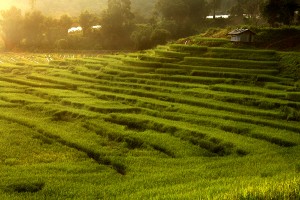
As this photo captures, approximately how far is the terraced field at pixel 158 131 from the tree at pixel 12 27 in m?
37.0

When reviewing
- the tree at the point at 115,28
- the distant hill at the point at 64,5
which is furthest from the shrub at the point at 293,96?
the distant hill at the point at 64,5

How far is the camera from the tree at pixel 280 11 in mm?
41938

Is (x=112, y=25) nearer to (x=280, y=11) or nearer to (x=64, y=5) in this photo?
(x=280, y=11)

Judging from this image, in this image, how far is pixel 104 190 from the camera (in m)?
12.5

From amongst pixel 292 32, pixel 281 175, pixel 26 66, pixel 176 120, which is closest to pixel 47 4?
pixel 26 66

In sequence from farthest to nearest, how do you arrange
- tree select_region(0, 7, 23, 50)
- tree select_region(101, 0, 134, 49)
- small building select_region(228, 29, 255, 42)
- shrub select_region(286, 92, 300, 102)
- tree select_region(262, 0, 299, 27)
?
tree select_region(0, 7, 23, 50) < tree select_region(101, 0, 134, 49) < tree select_region(262, 0, 299, 27) < small building select_region(228, 29, 255, 42) < shrub select_region(286, 92, 300, 102)

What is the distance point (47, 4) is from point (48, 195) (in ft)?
478

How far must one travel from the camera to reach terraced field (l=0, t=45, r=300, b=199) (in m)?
12.7

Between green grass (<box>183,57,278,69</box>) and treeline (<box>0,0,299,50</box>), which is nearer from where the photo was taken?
green grass (<box>183,57,278,69</box>)

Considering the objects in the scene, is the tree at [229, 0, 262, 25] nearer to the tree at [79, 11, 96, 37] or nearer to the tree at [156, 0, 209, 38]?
the tree at [156, 0, 209, 38]

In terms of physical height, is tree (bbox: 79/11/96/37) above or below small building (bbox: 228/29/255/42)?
above

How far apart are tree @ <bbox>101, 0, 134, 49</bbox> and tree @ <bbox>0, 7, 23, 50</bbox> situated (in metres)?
14.6

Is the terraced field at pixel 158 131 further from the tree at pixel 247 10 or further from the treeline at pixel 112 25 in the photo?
the tree at pixel 247 10

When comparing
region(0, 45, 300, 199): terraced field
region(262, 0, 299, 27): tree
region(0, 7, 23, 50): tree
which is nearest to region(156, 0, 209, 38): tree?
region(262, 0, 299, 27): tree
